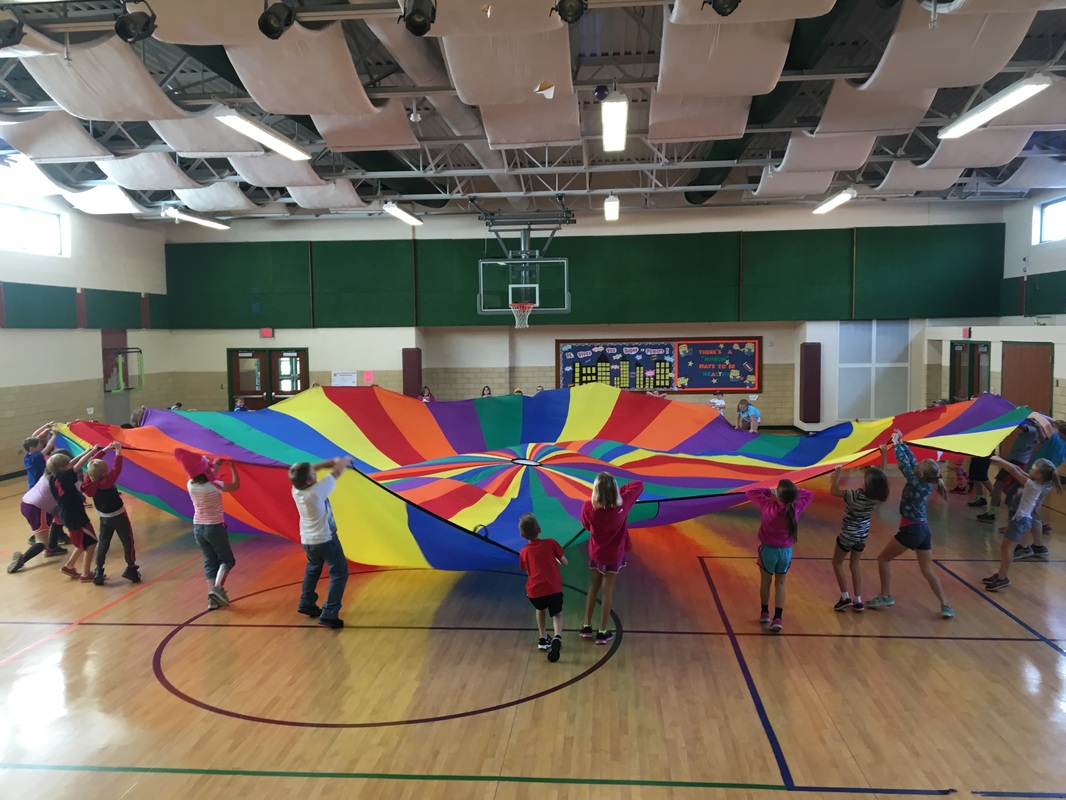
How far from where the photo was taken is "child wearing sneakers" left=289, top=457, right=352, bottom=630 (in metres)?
4.58

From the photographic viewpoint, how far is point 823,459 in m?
6.98

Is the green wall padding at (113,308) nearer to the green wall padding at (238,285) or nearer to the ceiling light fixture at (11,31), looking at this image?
the green wall padding at (238,285)

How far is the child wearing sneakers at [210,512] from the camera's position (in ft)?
17.0

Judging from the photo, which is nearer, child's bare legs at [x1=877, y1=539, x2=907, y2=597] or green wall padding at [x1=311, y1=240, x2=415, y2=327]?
child's bare legs at [x1=877, y1=539, x2=907, y2=597]

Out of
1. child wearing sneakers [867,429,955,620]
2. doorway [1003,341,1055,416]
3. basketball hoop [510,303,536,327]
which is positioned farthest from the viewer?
basketball hoop [510,303,536,327]

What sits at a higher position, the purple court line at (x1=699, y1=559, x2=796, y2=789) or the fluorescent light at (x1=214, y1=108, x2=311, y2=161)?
the fluorescent light at (x1=214, y1=108, x2=311, y2=161)

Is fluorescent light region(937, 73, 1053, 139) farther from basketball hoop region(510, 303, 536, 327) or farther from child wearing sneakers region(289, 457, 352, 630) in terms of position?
basketball hoop region(510, 303, 536, 327)

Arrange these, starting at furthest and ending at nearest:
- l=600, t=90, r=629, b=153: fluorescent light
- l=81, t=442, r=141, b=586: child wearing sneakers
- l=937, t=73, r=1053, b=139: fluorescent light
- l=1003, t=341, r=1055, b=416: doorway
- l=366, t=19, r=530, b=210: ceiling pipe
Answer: l=1003, t=341, r=1055, b=416: doorway < l=600, t=90, r=629, b=153: fluorescent light < l=366, t=19, r=530, b=210: ceiling pipe < l=937, t=73, r=1053, b=139: fluorescent light < l=81, t=442, r=141, b=586: child wearing sneakers

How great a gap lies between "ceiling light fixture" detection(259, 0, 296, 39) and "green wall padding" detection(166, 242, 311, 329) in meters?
9.52

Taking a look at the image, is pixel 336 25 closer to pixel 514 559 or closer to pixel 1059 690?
pixel 514 559

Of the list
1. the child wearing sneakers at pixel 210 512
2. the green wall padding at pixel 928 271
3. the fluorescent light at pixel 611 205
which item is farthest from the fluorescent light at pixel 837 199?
the child wearing sneakers at pixel 210 512

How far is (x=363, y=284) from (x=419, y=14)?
9835 millimetres

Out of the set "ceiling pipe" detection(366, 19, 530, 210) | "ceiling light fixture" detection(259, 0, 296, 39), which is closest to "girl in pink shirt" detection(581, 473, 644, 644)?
"ceiling light fixture" detection(259, 0, 296, 39)

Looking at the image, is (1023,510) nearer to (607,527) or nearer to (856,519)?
(856,519)
